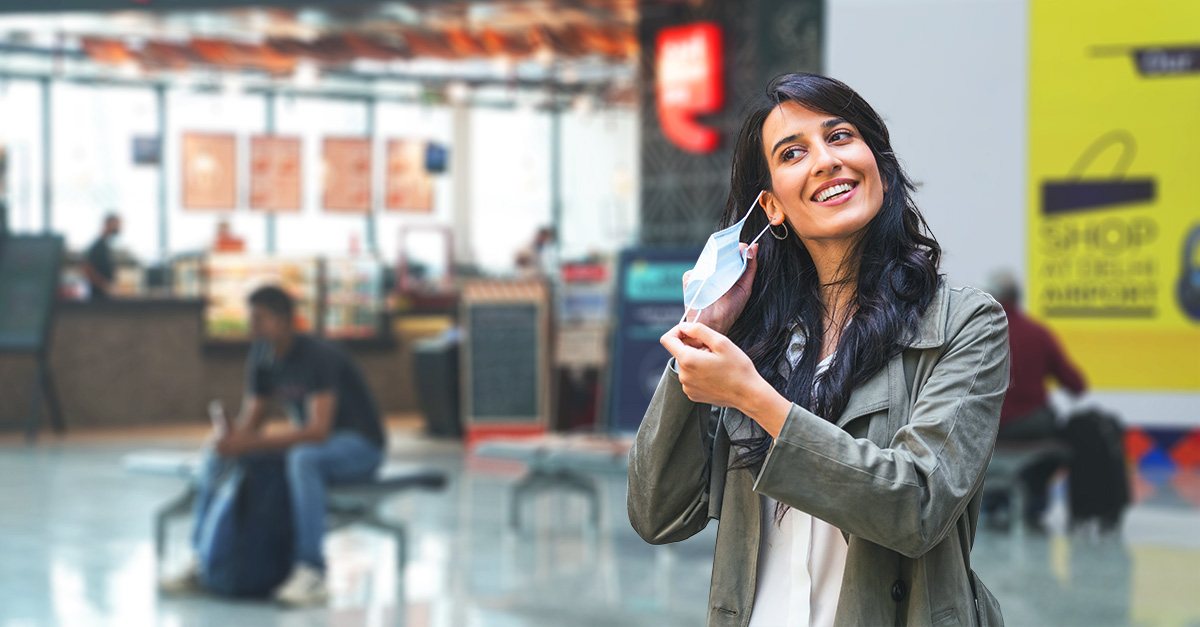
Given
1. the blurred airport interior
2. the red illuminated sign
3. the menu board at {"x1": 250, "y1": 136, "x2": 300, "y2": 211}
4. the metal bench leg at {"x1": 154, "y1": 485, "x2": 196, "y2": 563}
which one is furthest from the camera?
the menu board at {"x1": 250, "y1": 136, "x2": 300, "y2": 211}

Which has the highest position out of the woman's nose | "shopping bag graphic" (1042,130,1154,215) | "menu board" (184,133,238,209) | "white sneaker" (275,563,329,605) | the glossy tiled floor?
"menu board" (184,133,238,209)

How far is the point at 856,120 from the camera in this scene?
131cm

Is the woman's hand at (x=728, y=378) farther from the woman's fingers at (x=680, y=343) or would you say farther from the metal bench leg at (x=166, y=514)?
the metal bench leg at (x=166, y=514)

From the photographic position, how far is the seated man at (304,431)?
470cm

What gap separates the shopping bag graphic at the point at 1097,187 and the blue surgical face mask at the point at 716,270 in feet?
24.9

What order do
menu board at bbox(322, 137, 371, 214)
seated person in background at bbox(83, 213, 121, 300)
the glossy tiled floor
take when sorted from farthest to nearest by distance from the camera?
menu board at bbox(322, 137, 371, 214) < seated person in background at bbox(83, 213, 121, 300) < the glossy tiled floor

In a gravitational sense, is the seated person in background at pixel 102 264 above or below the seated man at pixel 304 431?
above

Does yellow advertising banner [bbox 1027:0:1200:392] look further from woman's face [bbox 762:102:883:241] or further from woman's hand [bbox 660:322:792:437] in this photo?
woman's hand [bbox 660:322:792:437]

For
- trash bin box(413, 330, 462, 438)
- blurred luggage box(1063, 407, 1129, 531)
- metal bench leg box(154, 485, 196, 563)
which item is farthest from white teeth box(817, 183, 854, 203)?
trash bin box(413, 330, 462, 438)

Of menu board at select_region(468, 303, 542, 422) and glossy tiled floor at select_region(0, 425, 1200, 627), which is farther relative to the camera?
menu board at select_region(468, 303, 542, 422)

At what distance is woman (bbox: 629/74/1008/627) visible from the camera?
115 cm

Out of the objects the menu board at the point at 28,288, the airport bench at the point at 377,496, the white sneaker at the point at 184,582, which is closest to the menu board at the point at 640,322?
the airport bench at the point at 377,496

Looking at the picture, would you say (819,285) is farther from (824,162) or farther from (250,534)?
(250,534)

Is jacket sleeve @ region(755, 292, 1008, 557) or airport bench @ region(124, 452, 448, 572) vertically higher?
jacket sleeve @ region(755, 292, 1008, 557)
